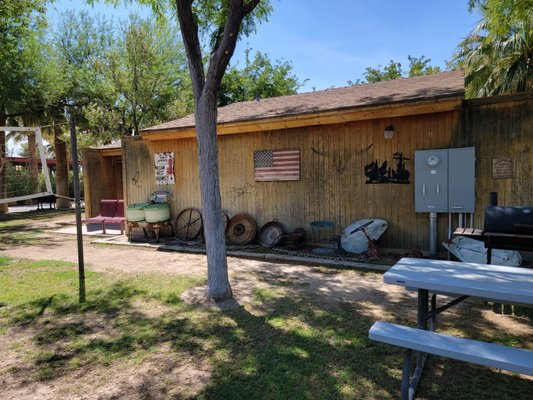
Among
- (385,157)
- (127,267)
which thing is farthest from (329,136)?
(127,267)

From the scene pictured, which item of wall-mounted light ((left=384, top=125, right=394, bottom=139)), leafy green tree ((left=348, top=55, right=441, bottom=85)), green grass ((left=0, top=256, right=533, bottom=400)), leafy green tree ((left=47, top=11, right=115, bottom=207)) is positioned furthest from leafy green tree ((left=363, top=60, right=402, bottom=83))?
green grass ((left=0, top=256, right=533, bottom=400))

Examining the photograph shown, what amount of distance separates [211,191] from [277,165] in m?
3.75

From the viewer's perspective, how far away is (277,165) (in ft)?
26.3

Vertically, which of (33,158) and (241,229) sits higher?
(33,158)

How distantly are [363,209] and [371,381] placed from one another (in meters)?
4.84

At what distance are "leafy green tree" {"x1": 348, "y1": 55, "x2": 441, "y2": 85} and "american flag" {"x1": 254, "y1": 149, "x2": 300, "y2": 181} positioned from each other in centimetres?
2140

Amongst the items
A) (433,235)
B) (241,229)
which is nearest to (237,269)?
(241,229)

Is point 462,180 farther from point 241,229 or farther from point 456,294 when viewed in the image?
A: point 241,229

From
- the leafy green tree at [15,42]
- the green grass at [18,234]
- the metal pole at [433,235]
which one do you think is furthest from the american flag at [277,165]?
the leafy green tree at [15,42]

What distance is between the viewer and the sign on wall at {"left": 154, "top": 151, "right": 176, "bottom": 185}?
9.34 meters

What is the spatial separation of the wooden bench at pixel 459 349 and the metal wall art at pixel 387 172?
15.8 ft

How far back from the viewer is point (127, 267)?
648 centimetres

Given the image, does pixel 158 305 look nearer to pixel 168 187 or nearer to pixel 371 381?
pixel 371 381

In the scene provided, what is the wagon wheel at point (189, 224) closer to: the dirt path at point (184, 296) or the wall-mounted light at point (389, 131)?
the dirt path at point (184, 296)
